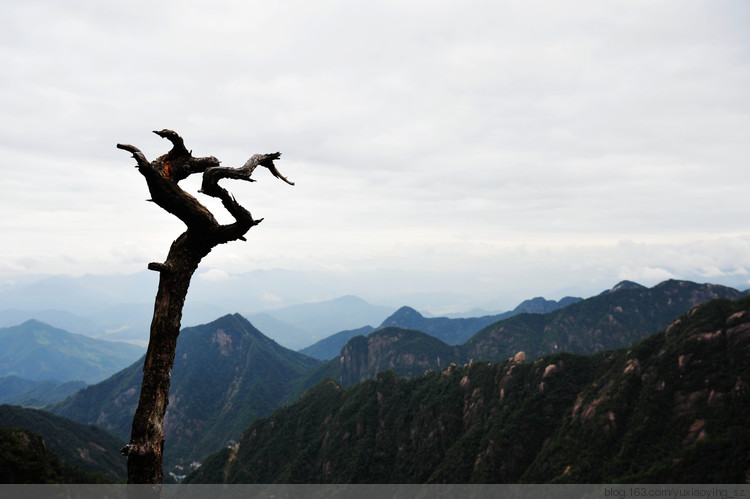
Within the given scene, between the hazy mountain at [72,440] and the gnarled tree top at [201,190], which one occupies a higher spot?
the gnarled tree top at [201,190]

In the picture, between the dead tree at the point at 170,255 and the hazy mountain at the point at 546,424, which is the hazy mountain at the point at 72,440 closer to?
the hazy mountain at the point at 546,424

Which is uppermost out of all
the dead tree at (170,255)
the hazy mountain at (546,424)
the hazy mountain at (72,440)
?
the dead tree at (170,255)

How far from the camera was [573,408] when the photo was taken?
91000 mm

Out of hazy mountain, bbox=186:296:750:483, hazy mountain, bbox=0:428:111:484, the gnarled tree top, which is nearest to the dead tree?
the gnarled tree top

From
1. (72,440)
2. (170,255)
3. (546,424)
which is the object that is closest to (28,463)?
(170,255)

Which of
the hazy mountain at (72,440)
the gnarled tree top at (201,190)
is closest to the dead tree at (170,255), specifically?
the gnarled tree top at (201,190)

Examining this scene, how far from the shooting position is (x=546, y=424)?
304 ft

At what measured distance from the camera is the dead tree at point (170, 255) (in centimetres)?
746

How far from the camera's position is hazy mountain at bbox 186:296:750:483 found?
Result: 65125 millimetres

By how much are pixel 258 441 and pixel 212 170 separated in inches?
6688

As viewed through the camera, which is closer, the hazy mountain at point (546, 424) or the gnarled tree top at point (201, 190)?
the gnarled tree top at point (201, 190)

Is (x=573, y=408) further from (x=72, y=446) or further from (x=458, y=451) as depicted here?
(x=72, y=446)

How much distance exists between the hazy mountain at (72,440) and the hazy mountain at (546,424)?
47.9m
